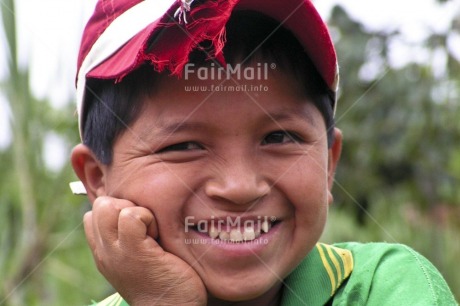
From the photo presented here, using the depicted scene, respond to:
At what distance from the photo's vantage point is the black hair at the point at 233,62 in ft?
6.76

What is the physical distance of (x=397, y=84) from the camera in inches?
184

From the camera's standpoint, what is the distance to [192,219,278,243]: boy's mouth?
2.04 meters

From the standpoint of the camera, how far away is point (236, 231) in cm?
204

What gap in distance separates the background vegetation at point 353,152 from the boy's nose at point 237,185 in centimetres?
259

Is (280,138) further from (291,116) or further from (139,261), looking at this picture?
(139,261)

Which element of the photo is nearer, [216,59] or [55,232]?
[216,59]

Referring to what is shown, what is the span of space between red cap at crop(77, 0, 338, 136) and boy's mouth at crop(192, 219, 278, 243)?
40 cm

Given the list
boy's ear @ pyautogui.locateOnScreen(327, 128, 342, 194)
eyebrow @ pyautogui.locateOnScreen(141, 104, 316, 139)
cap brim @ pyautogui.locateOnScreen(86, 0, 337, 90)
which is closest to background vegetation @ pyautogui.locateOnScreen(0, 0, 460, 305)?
boy's ear @ pyautogui.locateOnScreen(327, 128, 342, 194)

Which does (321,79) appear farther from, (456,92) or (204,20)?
(456,92)

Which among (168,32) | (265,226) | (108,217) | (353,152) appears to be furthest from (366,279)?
(353,152)

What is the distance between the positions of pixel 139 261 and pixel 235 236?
257 mm

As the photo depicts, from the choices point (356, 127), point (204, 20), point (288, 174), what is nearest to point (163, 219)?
point (288, 174)

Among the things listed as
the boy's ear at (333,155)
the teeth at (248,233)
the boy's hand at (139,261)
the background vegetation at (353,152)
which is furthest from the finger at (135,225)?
the background vegetation at (353,152)

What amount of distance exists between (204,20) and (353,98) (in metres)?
3.03
